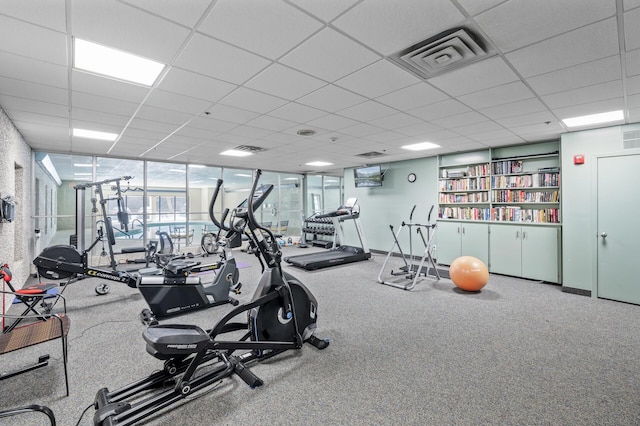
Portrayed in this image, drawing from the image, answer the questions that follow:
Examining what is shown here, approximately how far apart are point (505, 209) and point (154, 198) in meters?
10.1

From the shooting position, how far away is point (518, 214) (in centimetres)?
545

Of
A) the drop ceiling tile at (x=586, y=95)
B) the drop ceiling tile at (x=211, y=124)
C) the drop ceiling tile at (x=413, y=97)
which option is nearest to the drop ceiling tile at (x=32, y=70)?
the drop ceiling tile at (x=211, y=124)

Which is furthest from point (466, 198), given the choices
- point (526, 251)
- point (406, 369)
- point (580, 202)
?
point (406, 369)

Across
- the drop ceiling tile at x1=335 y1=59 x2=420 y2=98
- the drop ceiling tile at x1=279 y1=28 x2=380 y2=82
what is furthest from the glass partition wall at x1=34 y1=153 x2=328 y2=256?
the drop ceiling tile at x1=335 y1=59 x2=420 y2=98

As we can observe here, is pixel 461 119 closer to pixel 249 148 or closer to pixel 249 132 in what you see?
pixel 249 132

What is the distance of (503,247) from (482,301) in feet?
6.43

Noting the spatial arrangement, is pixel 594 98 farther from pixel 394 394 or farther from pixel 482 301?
pixel 394 394

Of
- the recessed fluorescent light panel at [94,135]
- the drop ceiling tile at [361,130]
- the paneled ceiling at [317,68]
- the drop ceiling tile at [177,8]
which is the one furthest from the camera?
the recessed fluorescent light panel at [94,135]

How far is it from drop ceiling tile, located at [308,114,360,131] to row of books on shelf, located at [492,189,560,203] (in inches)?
143

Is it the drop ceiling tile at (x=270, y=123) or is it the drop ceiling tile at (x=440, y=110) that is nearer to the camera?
the drop ceiling tile at (x=440, y=110)

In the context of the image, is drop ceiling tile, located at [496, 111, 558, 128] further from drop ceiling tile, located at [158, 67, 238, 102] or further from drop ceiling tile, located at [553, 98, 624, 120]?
drop ceiling tile, located at [158, 67, 238, 102]

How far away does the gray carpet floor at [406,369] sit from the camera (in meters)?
1.89

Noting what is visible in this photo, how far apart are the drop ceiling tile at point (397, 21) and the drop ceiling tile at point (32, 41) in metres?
1.97

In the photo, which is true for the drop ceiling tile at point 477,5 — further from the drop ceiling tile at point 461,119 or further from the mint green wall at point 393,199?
the mint green wall at point 393,199
